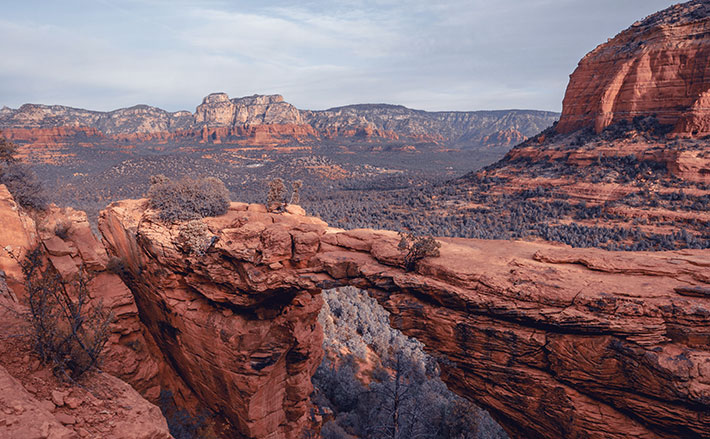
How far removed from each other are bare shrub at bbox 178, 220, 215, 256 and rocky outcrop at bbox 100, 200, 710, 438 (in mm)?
124

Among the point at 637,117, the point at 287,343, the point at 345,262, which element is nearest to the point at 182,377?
A: the point at 287,343

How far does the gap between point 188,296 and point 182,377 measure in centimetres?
341

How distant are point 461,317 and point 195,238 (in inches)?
269

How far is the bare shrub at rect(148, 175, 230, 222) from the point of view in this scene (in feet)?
29.6

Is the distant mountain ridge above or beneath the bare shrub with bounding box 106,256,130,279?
above

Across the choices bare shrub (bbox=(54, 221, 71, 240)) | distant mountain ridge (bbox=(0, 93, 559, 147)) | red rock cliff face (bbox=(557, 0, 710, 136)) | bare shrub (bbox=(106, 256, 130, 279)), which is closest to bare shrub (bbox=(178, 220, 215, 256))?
bare shrub (bbox=(106, 256, 130, 279))

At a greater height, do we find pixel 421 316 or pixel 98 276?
pixel 98 276

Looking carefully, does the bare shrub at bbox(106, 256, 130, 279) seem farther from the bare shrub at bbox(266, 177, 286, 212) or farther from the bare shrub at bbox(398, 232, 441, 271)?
the bare shrub at bbox(398, 232, 441, 271)

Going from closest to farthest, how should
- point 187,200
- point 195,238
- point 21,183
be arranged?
point 195,238 → point 187,200 → point 21,183

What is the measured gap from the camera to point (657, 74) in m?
35.6

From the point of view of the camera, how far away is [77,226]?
11000 millimetres

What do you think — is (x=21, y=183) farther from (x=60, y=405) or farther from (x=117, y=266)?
(x=60, y=405)

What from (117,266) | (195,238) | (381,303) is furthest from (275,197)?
(117,266)

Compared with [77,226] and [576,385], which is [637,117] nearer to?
[576,385]
